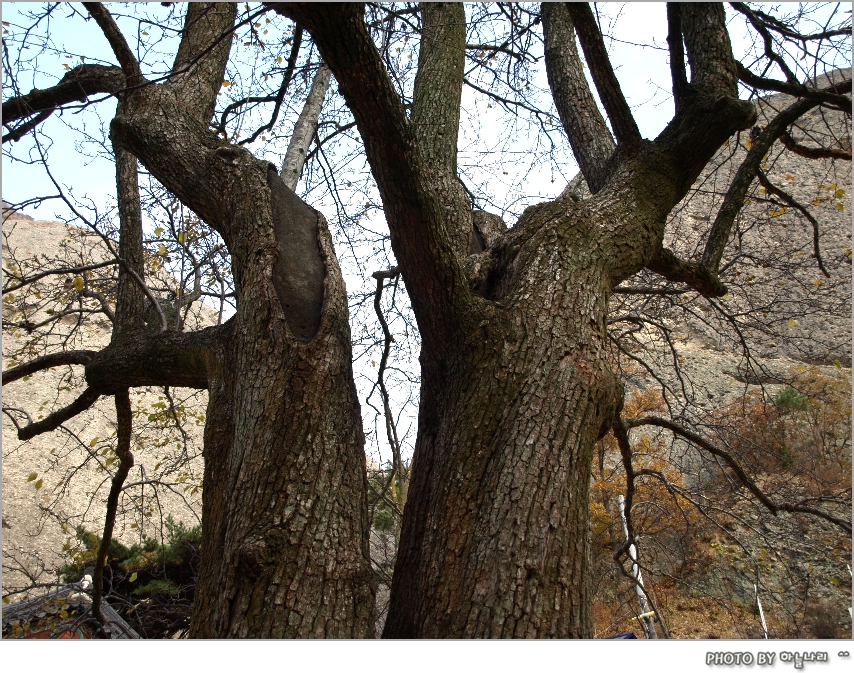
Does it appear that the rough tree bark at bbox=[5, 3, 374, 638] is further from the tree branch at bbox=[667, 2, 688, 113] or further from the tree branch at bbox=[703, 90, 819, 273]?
the tree branch at bbox=[703, 90, 819, 273]

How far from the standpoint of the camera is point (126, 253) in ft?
9.66

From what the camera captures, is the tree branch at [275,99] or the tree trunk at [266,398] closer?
the tree trunk at [266,398]

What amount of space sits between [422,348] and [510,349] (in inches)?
14.2

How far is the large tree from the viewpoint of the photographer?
155 centimetres

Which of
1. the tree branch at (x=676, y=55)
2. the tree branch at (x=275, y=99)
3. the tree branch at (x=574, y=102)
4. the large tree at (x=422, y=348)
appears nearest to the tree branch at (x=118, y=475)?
the large tree at (x=422, y=348)

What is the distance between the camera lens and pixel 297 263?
7.22 feet

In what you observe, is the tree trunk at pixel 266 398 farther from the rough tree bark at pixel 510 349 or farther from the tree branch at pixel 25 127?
the tree branch at pixel 25 127

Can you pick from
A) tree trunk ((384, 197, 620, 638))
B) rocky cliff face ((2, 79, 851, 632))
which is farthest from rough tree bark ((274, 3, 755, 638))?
rocky cliff face ((2, 79, 851, 632))

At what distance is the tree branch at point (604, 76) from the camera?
231 centimetres

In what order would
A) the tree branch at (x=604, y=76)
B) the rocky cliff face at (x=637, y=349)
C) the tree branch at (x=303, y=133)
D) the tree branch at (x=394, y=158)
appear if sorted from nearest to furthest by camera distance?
the tree branch at (x=394, y=158) < the tree branch at (x=604, y=76) < the tree branch at (x=303, y=133) < the rocky cliff face at (x=637, y=349)

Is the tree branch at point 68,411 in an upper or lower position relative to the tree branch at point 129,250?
lower

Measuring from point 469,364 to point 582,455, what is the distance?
46 cm

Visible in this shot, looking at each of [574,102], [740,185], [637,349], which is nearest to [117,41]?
[574,102]

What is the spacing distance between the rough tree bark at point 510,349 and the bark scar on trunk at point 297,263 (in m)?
0.39
